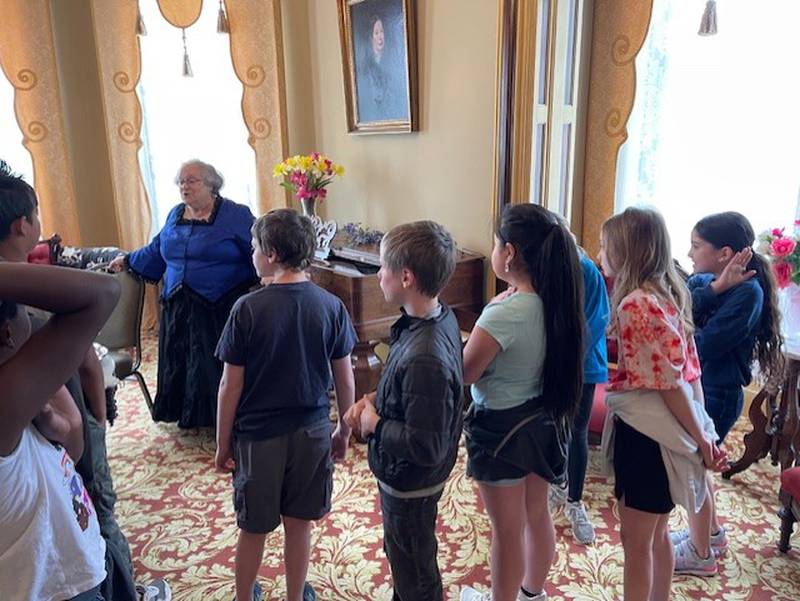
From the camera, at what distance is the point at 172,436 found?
10.3ft

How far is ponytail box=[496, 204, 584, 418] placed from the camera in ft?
4.69

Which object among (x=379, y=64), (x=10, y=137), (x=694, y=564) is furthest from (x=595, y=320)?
(x=10, y=137)

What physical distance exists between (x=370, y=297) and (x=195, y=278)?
0.83 m

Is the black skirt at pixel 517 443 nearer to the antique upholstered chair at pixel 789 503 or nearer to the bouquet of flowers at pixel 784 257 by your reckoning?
the antique upholstered chair at pixel 789 503

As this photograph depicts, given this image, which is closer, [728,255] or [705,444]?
[705,444]

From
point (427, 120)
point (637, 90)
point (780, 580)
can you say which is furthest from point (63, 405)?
point (637, 90)

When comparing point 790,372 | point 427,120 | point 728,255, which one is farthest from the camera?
point 427,120

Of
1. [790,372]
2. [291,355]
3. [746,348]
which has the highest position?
[291,355]

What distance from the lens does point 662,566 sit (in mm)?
1637

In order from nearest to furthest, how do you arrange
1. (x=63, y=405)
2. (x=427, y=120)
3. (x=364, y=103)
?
(x=63, y=405) → (x=427, y=120) → (x=364, y=103)

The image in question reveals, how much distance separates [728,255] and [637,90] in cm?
152

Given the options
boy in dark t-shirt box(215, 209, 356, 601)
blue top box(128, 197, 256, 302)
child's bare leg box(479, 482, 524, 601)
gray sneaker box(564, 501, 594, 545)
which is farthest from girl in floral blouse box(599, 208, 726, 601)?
blue top box(128, 197, 256, 302)

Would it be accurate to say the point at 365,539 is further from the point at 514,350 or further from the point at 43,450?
the point at 43,450

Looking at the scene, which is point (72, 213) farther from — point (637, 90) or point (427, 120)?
point (637, 90)
